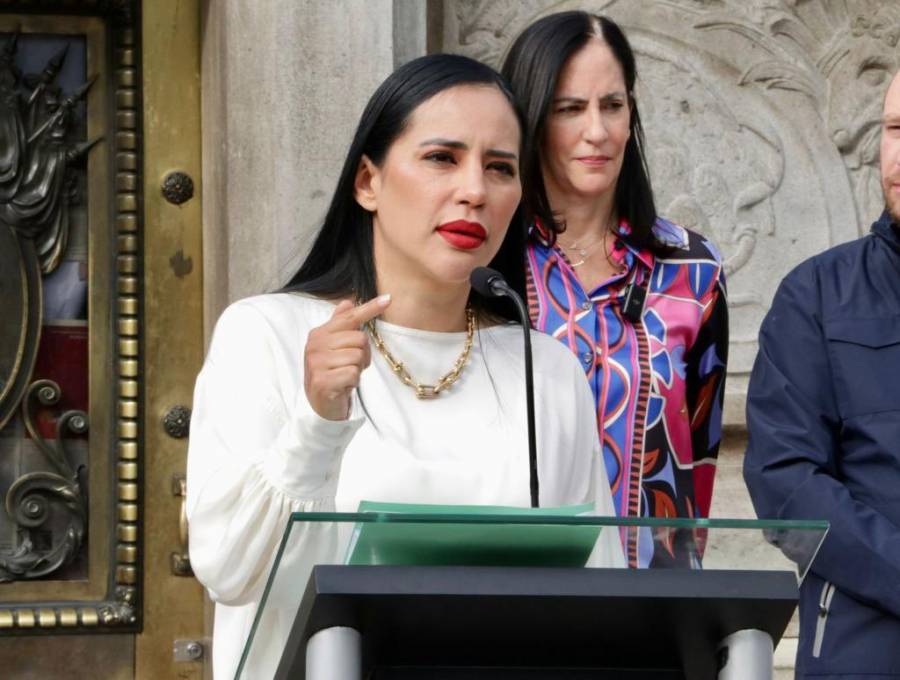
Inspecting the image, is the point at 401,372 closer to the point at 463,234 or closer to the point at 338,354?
the point at 463,234

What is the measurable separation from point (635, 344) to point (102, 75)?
70.8 inches

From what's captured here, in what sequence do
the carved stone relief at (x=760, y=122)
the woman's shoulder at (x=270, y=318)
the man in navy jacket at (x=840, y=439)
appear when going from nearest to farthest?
1. the woman's shoulder at (x=270, y=318)
2. the man in navy jacket at (x=840, y=439)
3. the carved stone relief at (x=760, y=122)

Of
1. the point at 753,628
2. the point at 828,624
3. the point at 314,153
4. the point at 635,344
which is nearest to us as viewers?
the point at 753,628

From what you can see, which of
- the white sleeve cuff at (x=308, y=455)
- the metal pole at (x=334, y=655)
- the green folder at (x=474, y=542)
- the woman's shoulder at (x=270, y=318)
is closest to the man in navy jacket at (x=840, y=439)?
the woman's shoulder at (x=270, y=318)

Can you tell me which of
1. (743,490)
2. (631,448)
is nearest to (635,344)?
(631,448)

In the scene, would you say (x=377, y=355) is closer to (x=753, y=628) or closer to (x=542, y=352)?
(x=542, y=352)

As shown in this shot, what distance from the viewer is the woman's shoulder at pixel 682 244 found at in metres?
3.79

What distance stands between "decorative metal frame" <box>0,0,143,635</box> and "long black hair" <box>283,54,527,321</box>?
5.93 feet

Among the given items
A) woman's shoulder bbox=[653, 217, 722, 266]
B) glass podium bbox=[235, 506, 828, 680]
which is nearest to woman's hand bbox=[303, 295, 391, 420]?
glass podium bbox=[235, 506, 828, 680]

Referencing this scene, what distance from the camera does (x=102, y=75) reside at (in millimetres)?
4836

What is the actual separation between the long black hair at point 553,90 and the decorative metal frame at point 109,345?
1.36 m

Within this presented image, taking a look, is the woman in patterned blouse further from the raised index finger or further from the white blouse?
the raised index finger

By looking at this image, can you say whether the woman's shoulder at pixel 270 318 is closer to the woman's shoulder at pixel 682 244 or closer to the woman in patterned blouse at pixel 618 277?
the woman in patterned blouse at pixel 618 277

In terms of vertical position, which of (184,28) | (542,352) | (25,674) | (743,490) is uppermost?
(184,28)
